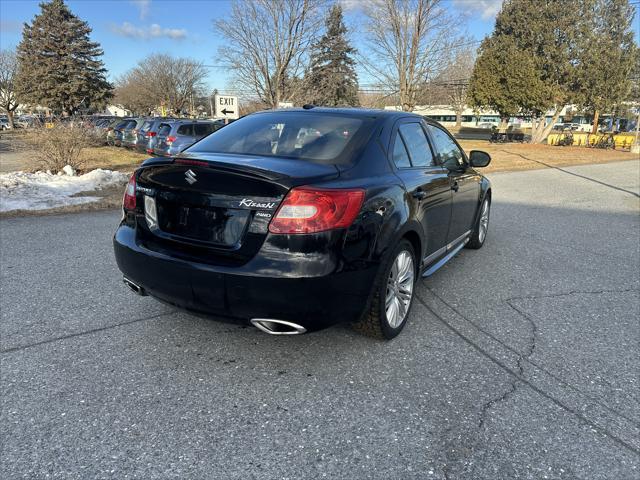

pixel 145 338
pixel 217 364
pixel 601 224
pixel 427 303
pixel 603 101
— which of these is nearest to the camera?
pixel 217 364

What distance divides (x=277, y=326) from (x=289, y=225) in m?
0.59

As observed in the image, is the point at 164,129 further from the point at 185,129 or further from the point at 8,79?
the point at 8,79

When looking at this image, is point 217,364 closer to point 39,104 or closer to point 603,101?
point 603,101

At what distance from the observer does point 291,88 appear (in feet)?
94.3

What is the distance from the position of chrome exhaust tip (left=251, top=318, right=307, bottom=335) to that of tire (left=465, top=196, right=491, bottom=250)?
3563mm

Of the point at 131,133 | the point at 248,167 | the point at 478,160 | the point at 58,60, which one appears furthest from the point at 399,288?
the point at 58,60

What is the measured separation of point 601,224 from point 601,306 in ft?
14.4

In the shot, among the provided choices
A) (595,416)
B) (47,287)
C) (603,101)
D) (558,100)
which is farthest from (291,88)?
(595,416)

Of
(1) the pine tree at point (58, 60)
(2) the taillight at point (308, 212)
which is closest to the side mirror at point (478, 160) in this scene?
(2) the taillight at point (308, 212)

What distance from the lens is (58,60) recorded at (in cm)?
4162

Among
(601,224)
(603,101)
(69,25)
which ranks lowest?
(601,224)

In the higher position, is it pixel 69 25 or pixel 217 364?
pixel 69 25

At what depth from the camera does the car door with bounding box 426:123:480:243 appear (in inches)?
171

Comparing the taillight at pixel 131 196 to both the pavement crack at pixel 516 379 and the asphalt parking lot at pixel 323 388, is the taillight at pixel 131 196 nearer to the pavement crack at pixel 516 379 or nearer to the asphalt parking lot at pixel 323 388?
the asphalt parking lot at pixel 323 388
